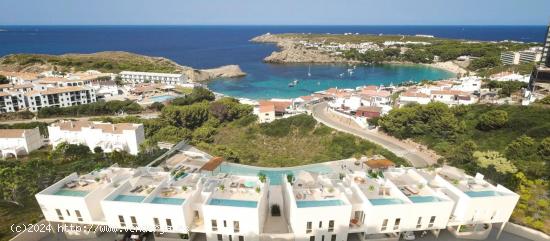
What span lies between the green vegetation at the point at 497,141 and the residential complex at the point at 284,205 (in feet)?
14.6

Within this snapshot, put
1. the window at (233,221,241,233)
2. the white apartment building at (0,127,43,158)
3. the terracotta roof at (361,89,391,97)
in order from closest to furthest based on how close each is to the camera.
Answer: the window at (233,221,241,233) → the white apartment building at (0,127,43,158) → the terracotta roof at (361,89,391,97)

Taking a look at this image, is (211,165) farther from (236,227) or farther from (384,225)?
(384,225)

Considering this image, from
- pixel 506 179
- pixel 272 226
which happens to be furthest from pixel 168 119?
pixel 506 179

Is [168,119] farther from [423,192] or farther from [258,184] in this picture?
[423,192]

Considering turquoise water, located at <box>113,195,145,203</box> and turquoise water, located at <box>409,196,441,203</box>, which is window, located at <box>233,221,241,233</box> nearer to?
turquoise water, located at <box>113,195,145,203</box>

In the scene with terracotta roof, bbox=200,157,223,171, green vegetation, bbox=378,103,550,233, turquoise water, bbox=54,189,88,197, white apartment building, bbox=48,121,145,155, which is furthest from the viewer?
white apartment building, bbox=48,121,145,155

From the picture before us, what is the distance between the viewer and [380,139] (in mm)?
38781

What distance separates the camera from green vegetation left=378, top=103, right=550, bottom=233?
2088 cm

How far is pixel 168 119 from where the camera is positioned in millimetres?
43750

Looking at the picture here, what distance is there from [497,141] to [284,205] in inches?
1111

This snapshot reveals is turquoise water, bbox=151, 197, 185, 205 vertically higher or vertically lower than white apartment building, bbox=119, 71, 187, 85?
higher

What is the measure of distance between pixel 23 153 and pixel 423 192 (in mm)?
40548

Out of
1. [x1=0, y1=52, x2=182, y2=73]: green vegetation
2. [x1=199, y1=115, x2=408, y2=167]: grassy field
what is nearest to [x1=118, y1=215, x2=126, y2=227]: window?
[x1=199, y1=115, x2=408, y2=167]: grassy field

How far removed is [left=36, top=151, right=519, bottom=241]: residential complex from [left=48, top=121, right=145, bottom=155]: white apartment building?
15701 millimetres
